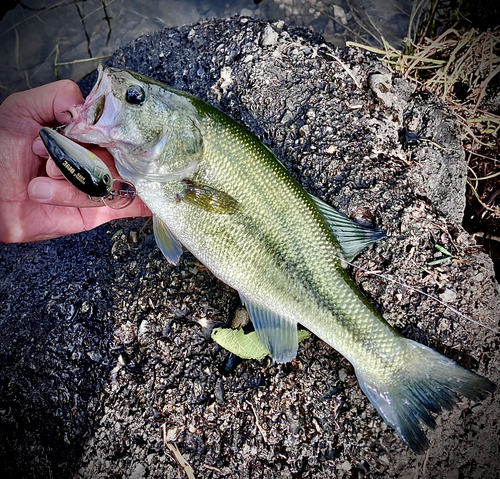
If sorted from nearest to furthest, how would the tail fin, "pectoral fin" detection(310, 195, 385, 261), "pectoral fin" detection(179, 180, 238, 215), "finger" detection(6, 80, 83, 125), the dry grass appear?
1. the tail fin
2. "pectoral fin" detection(179, 180, 238, 215)
3. "pectoral fin" detection(310, 195, 385, 261)
4. "finger" detection(6, 80, 83, 125)
5. the dry grass

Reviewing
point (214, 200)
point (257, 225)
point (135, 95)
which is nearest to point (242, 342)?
point (257, 225)

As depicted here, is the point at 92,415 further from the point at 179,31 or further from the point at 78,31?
the point at 78,31

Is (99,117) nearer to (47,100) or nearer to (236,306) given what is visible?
(47,100)

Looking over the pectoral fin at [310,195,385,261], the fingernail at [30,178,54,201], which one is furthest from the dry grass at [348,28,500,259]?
the fingernail at [30,178,54,201]

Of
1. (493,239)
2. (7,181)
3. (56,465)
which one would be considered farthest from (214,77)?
(56,465)

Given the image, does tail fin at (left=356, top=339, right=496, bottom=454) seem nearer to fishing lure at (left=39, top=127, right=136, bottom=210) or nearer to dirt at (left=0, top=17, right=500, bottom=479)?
dirt at (left=0, top=17, right=500, bottom=479)

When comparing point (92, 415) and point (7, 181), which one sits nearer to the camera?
point (92, 415)

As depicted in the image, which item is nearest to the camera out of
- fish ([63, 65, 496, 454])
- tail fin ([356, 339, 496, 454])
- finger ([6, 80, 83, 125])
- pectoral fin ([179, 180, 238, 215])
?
tail fin ([356, 339, 496, 454])
